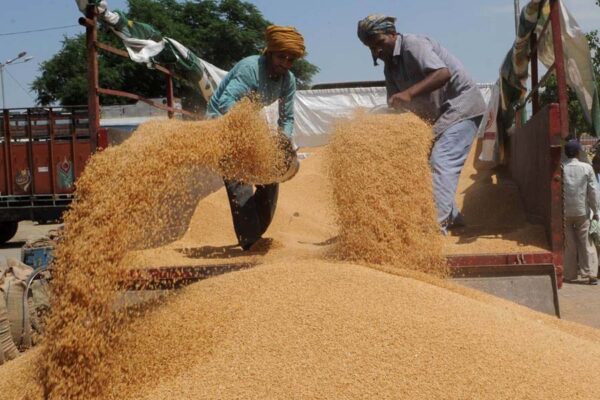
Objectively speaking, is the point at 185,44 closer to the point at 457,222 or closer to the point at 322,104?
the point at 322,104

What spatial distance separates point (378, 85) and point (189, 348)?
445 inches

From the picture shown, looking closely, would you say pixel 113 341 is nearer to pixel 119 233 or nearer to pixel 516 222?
pixel 119 233

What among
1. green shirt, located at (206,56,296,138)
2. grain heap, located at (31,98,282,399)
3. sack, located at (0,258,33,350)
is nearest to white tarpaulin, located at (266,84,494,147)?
green shirt, located at (206,56,296,138)

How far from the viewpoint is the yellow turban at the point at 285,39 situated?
4301mm

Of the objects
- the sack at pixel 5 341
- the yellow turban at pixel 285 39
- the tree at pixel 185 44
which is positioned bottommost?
the sack at pixel 5 341

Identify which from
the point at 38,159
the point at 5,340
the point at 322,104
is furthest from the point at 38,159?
the point at 5,340

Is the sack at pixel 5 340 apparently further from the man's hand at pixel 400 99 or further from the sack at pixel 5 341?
the man's hand at pixel 400 99

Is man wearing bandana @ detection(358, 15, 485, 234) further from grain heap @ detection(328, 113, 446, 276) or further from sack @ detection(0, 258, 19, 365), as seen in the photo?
sack @ detection(0, 258, 19, 365)

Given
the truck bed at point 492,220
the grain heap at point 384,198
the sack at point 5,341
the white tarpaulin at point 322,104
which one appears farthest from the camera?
the white tarpaulin at point 322,104

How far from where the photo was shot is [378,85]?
13523mm

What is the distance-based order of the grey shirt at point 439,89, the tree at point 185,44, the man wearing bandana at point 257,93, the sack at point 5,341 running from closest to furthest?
the sack at point 5,341
the man wearing bandana at point 257,93
the grey shirt at point 439,89
the tree at point 185,44

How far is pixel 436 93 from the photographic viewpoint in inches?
184

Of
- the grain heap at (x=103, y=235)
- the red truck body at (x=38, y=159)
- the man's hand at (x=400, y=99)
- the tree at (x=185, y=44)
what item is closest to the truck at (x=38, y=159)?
the red truck body at (x=38, y=159)

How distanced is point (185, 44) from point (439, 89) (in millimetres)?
26593
